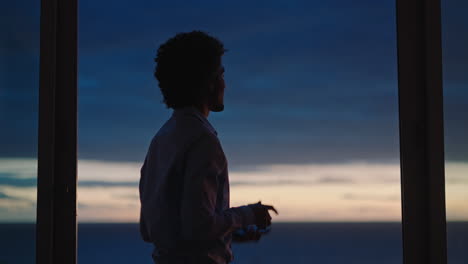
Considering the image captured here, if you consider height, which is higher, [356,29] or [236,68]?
[356,29]

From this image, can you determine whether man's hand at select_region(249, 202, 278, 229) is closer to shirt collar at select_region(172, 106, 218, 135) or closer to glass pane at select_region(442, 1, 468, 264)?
→ shirt collar at select_region(172, 106, 218, 135)

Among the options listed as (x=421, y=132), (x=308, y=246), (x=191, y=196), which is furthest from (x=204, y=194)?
(x=308, y=246)

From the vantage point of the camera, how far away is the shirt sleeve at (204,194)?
3.68 ft

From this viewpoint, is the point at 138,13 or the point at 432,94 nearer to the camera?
the point at 432,94

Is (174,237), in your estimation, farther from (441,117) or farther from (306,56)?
(306,56)

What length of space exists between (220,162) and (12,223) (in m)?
1.12

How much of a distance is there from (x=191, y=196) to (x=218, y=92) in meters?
0.32

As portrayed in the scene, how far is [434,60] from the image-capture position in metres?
1.87

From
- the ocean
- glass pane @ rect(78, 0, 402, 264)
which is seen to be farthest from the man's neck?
the ocean

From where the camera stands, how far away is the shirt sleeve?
3.68ft

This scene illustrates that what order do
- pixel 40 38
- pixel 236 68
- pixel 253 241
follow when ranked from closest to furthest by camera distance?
pixel 253 241
pixel 40 38
pixel 236 68

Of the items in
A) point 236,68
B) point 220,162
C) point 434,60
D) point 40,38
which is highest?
point 236,68

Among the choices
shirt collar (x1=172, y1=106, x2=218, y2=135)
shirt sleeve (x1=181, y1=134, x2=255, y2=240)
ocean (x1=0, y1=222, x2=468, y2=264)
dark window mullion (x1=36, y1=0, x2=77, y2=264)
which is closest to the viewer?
shirt sleeve (x1=181, y1=134, x2=255, y2=240)

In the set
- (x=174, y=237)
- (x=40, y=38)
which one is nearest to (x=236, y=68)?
(x=40, y=38)
